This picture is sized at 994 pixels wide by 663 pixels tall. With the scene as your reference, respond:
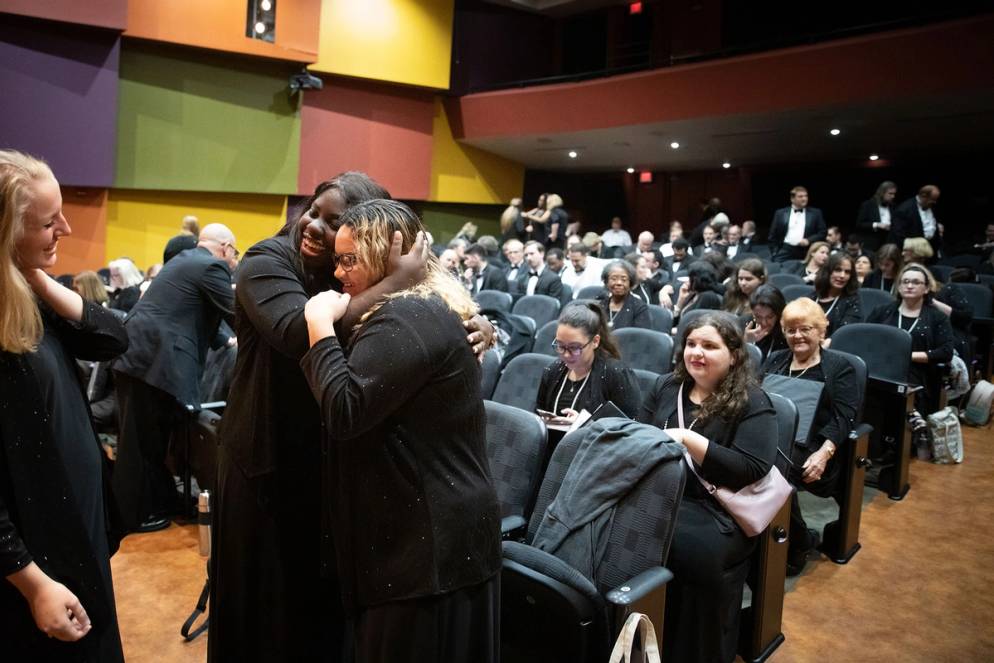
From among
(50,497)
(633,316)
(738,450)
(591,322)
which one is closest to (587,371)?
(591,322)

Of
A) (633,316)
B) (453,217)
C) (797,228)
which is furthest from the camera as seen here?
(453,217)

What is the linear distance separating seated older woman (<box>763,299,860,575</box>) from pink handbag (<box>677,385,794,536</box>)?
0.88m

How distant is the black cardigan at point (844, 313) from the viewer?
17.8 feet

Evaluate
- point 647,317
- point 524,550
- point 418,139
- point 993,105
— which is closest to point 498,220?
point 418,139

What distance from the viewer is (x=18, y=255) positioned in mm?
1469

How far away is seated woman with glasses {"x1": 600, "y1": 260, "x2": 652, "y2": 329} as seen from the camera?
5754 mm

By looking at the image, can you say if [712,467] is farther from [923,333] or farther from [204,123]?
[204,123]

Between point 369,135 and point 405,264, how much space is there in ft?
39.0

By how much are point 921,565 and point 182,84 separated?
10057mm

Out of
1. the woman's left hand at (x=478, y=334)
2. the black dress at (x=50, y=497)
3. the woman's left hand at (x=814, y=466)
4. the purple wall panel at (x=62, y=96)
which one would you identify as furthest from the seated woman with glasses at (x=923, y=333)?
the purple wall panel at (x=62, y=96)

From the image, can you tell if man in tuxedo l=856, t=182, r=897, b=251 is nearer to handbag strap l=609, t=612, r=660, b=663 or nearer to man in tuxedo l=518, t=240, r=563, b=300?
man in tuxedo l=518, t=240, r=563, b=300

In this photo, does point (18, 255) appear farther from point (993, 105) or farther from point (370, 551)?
point (993, 105)

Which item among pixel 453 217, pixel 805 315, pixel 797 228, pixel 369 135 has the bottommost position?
pixel 805 315

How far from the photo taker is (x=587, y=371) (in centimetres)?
356
